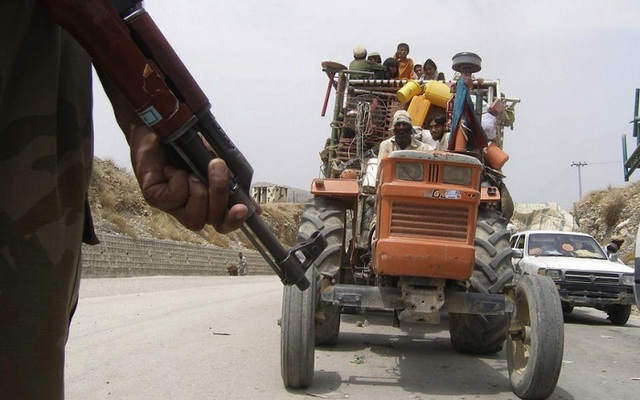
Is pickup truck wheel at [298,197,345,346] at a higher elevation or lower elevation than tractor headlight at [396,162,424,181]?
lower

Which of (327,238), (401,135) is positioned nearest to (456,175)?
(401,135)

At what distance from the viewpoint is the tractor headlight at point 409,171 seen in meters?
5.43

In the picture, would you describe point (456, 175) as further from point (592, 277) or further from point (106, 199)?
point (106, 199)

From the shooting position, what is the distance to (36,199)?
1.70 m

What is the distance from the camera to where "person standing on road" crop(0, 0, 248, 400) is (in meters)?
1.64

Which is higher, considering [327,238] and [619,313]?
[327,238]

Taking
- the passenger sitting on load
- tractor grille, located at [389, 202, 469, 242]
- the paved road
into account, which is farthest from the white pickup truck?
tractor grille, located at [389, 202, 469, 242]

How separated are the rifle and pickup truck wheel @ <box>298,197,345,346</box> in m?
4.21

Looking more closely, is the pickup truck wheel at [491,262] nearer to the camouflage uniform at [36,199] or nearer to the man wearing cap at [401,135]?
the man wearing cap at [401,135]

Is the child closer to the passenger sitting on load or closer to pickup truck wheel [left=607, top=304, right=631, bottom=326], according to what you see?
the passenger sitting on load

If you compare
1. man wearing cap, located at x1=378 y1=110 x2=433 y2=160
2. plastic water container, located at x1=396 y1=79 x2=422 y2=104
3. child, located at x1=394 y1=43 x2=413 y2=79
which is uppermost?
child, located at x1=394 y1=43 x2=413 y2=79

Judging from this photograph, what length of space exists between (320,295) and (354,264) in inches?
54.7

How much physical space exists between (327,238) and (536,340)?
2.30 metres

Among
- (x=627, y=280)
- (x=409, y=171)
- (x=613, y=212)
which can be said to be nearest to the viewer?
(x=409, y=171)
